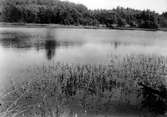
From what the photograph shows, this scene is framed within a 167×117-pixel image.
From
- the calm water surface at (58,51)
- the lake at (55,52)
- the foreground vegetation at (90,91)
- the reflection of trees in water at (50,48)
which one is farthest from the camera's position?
the reflection of trees in water at (50,48)

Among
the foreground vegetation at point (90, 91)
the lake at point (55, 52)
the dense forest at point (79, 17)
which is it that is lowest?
the foreground vegetation at point (90, 91)

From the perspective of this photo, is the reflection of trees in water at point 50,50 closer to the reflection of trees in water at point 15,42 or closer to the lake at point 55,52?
the lake at point 55,52

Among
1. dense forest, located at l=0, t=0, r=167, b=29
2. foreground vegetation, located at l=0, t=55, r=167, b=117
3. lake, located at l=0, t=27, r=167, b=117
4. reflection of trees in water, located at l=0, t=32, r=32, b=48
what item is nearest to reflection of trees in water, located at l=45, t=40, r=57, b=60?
lake, located at l=0, t=27, r=167, b=117

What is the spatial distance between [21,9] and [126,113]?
56.4 m

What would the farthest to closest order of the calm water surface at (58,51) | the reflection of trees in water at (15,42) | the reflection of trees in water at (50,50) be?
the reflection of trees in water at (15,42)
the reflection of trees in water at (50,50)
the calm water surface at (58,51)

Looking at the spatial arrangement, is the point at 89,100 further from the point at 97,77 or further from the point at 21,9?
the point at 21,9

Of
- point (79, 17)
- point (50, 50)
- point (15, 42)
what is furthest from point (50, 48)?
point (79, 17)

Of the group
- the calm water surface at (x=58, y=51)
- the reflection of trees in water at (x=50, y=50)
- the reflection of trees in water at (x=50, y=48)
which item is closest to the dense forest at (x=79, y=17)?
the reflection of trees in water at (x=50, y=48)

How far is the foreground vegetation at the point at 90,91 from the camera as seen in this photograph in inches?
219

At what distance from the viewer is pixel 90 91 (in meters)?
6.84

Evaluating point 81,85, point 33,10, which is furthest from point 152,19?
point 81,85

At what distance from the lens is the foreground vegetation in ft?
18.3

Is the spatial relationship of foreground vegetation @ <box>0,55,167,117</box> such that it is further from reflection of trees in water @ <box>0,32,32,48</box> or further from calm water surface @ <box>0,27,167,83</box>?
reflection of trees in water @ <box>0,32,32,48</box>

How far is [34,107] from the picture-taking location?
5.31 meters
